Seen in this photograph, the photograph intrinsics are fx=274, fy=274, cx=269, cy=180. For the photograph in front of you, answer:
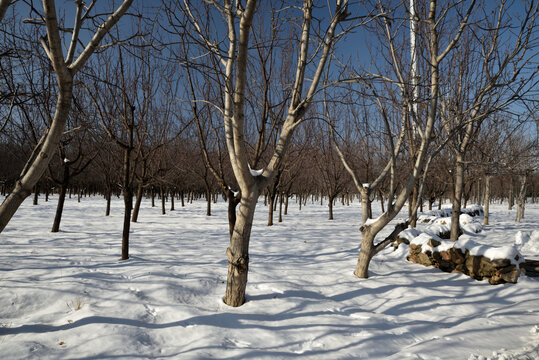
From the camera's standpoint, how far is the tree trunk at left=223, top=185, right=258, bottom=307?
3.12 m

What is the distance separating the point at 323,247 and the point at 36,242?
6.50 meters

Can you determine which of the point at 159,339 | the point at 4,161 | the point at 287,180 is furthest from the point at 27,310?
the point at 4,161

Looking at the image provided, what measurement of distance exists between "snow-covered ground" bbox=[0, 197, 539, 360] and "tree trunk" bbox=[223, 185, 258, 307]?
0.18 metres

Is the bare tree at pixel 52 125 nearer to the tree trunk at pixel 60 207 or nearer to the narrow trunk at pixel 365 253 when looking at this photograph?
the narrow trunk at pixel 365 253

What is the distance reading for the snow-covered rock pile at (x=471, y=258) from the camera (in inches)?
166

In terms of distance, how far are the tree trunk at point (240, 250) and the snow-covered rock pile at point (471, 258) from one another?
12.7 feet

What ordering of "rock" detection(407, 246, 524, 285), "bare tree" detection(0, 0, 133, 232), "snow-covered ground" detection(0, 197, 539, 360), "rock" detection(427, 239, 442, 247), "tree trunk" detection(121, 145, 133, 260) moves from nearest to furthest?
1. "bare tree" detection(0, 0, 133, 232)
2. "snow-covered ground" detection(0, 197, 539, 360)
3. "rock" detection(407, 246, 524, 285)
4. "tree trunk" detection(121, 145, 133, 260)
5. "rock" detection(427, 239, 442, 247)

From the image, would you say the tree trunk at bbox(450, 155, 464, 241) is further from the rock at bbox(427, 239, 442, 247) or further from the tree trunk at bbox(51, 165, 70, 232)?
the tree trunk at bbox(51, 165, 70, 232)

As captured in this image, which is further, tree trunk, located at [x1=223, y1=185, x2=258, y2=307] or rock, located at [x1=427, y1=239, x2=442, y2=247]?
rock, located at [x1=427, y1=239, x2=442, y2=247]

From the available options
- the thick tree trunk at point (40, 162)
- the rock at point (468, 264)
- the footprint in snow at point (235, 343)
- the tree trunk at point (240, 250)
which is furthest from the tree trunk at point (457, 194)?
the thick tree trunk at point (40, 162)

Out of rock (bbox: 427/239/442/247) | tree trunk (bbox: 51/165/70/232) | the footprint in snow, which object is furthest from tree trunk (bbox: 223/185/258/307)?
tree trunk (bbox: 51/165/70/232)

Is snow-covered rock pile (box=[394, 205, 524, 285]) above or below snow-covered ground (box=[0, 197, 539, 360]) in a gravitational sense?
above

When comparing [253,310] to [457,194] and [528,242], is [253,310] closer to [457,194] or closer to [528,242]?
[457,194]

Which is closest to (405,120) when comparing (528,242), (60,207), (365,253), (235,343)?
(365,253)
